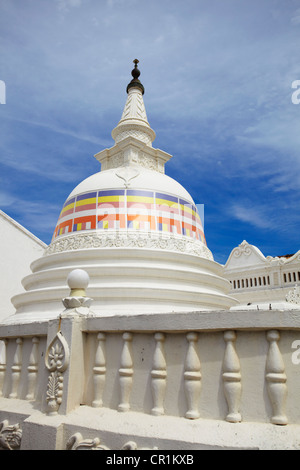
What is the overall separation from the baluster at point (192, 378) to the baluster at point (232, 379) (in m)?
0.31

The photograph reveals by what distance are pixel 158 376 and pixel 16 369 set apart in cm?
256

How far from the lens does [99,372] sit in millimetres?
4480

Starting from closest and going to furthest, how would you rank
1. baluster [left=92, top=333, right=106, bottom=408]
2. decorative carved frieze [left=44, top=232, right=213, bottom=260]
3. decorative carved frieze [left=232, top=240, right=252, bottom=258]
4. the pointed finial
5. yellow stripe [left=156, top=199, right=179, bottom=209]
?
baluster [left=92, top=333, right=106, bottom=408] → decorative carved frieze [left=44, top=232, right=213, bottom=260] → yellow stripe [left=156, top=199, right=179, bottom=209] → the pointed finial → decorative carved frieze [left=232, top=240, right=252, bottom=258]

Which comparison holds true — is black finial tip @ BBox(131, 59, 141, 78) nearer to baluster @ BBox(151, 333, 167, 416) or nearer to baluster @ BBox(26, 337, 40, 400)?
baluster @ BBox(26, 337, 40, 400)

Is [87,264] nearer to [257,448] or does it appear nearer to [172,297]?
[172,297]

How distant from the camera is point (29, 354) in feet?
17.3

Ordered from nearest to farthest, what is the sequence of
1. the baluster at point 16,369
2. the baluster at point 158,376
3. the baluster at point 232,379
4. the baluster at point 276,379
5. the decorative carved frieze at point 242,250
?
the baluster at point 276,379, the baluster at point 232,379, the baluster at point 158,376, the baluster at point 16,369, the decorative carved frieze at point 242,250

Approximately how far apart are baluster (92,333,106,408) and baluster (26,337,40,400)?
112cm

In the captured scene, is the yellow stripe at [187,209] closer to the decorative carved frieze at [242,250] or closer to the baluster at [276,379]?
the baluster at [276,379]

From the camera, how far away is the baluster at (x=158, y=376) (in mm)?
3951

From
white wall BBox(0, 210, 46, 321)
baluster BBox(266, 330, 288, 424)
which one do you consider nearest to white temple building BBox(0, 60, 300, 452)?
baluster BBox(266, 330, 288, 424)

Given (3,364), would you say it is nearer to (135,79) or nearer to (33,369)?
(33,369)

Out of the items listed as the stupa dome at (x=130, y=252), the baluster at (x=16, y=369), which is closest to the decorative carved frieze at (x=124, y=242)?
the stupa dome at (x=130, y=252)

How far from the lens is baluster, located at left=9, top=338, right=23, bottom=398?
5285 millimetres
